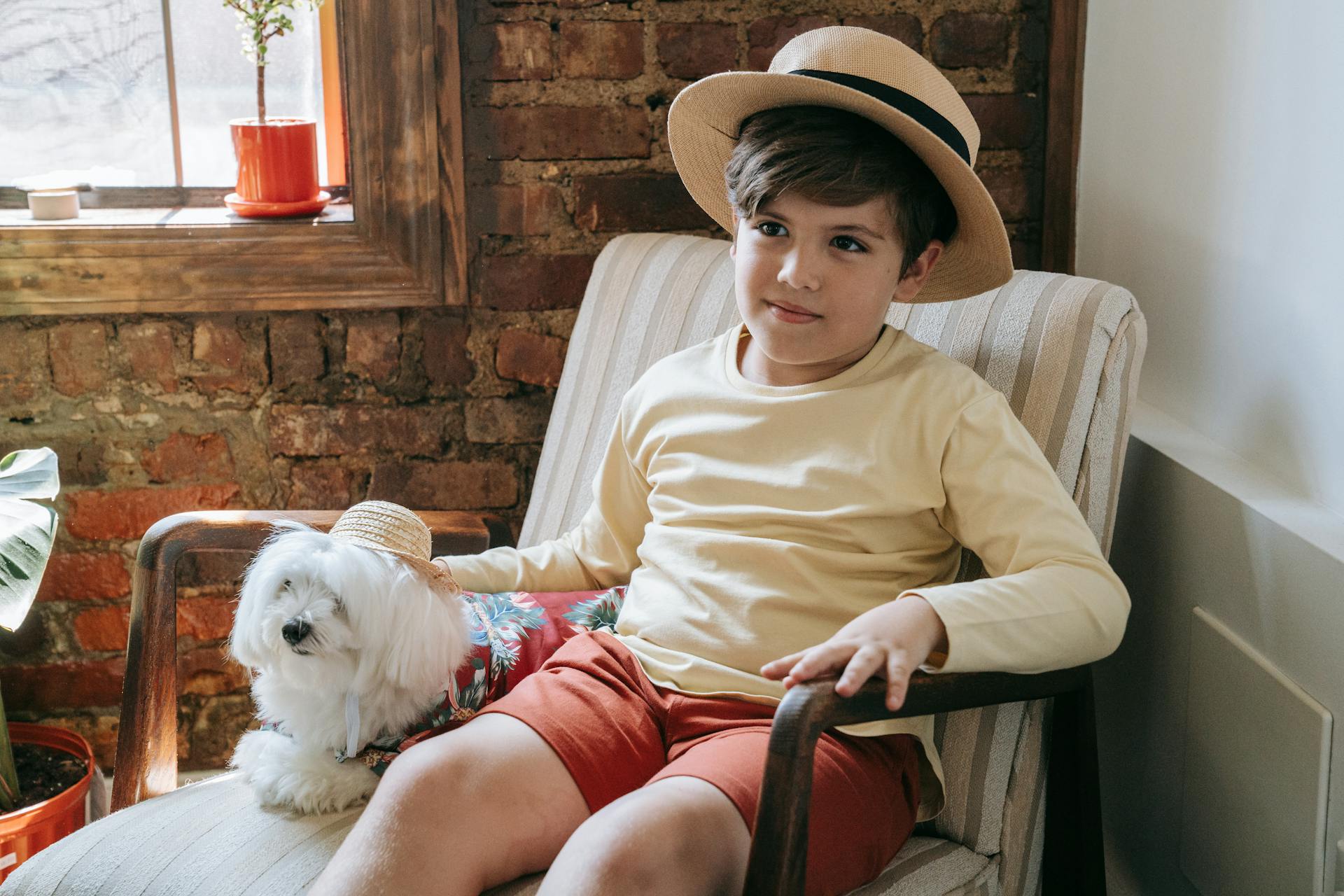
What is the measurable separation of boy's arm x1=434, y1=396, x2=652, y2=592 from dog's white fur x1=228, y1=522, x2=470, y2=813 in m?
0.21

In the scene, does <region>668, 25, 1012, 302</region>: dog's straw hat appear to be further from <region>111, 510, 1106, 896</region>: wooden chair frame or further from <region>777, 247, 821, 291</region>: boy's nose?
<region>111, 510, 1106, 896</region>: wooden chair frame

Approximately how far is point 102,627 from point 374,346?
67cm

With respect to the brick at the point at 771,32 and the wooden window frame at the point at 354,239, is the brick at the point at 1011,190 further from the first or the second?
the wooden window frame at the point at 354,239

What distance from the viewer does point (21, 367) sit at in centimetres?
184

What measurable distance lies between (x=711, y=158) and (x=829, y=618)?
0.58 meters

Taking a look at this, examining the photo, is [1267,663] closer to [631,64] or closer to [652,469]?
[652,469]

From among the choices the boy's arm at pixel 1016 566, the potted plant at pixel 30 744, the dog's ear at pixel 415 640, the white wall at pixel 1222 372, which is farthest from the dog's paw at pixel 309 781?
the white wall at pixel 1222 372

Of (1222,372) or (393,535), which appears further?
(1222,372)

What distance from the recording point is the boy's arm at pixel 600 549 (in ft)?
4.67

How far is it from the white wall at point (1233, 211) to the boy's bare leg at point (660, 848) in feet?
2.32

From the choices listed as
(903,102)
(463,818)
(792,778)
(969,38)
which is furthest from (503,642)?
(969,38)

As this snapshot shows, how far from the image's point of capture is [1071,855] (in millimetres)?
1189

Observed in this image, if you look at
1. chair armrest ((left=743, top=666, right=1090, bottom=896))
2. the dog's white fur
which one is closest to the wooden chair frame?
chair armrest ((left=743, top=666, right=1090, bottom=896))

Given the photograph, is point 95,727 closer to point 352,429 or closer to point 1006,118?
point 352,429
